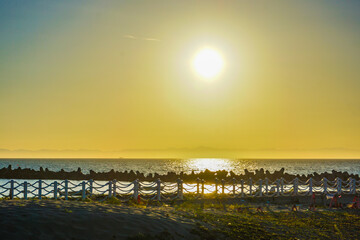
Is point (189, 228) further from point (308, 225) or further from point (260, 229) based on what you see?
point (308, 225)

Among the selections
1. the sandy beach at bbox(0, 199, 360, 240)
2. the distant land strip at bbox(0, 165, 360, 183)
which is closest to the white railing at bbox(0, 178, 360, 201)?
the sandy beach at bbox(0, 199, 360, 240)

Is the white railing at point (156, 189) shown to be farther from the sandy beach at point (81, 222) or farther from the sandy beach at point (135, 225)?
the sandy beach at point (135, 225)

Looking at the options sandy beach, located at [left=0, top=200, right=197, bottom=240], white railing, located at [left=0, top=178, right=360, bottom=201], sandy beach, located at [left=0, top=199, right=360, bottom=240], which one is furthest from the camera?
white railing, located at [left=0, top=178, right=360, bottom=201]

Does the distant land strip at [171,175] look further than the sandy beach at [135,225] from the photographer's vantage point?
Yes

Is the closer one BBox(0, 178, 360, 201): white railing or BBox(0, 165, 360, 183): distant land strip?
BBox(0, 178, 360, 201): white railing

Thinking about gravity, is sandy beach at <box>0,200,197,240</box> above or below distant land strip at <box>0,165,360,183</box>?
above

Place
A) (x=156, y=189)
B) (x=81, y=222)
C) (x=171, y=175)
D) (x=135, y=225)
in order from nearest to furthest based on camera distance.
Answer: (x=81, y=222)
(x=135, y=225)
(x=156, y=189)
(x=171, y=175)

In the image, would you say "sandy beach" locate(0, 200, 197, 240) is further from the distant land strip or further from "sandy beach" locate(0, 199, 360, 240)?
the distant land strip

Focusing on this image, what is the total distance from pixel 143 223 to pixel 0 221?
527cm

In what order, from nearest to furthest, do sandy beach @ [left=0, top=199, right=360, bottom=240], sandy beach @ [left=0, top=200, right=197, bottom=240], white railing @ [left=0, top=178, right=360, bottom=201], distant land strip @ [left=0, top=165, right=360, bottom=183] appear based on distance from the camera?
sandy beach @ [left=0, top=200, right=197, bottom=240] → sandy beach @ [left=0, top=199, right=360, bottom=240] → white railing @ [left=0, top=178, right=360, bottom=201] → distant land strip @ [left=0, top=165, right=360, bottom=183]

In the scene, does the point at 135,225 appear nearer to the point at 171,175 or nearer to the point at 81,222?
the point at 81,222

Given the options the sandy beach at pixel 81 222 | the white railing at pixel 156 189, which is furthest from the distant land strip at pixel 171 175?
the sandy beach at pixel 81 222

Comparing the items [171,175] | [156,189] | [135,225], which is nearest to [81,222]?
[135,225]

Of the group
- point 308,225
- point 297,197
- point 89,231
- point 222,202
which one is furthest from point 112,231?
point 297,197
